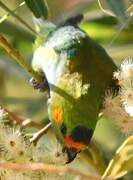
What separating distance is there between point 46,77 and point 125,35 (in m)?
0.53

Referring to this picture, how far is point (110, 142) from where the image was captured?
2.28 m

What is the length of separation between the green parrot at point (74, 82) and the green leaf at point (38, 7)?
100 millimetres

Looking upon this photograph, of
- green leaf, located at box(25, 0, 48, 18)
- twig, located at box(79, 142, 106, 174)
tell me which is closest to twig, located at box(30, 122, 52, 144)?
twig, located at box(79, 142, 106, 174)

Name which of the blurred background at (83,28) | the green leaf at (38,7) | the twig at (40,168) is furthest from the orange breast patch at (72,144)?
the blurred background at (83,28)

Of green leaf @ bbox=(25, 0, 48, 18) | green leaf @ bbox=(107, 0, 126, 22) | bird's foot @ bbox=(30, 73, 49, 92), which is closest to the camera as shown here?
green leaf @ bbox=(107, 0, 126, 22)

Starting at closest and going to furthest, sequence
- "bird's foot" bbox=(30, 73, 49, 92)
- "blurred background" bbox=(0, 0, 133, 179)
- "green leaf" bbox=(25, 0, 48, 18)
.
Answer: "green leaf" bbox=(25, 0, 48, 18) → "bird's foot" bbox=(30, 73, 49, 92) → "blurred background" bbox=(0, 0, 133, 179)

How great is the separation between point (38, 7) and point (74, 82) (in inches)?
7.2

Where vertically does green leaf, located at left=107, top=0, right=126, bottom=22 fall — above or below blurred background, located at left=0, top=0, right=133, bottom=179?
above

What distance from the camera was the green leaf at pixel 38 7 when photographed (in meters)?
1.35

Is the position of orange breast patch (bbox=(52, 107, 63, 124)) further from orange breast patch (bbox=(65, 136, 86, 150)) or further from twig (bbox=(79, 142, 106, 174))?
twig (bbox=(79, 142, 106, 174))

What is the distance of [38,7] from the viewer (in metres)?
1.37

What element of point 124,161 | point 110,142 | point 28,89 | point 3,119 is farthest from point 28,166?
point 28,89

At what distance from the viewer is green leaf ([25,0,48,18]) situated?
135 centimetres

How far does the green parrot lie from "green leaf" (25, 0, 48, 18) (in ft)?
0.33
